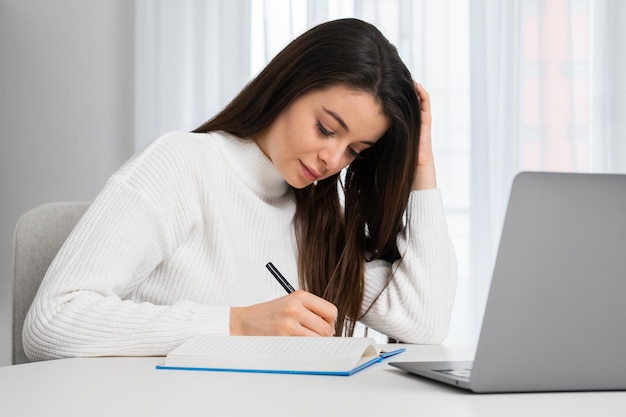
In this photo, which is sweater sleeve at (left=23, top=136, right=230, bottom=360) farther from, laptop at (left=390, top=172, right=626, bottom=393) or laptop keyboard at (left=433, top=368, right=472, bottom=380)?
laptop at (left=390, top=172, right=626, bottom=393)

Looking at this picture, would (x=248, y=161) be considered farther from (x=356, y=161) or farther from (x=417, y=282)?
(x=417, y=282)

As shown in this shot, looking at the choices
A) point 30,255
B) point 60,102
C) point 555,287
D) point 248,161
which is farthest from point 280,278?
point 60,102

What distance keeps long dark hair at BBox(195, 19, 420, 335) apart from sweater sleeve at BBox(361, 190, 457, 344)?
4 centimetres

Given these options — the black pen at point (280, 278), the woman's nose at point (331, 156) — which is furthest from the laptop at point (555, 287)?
the woman's nose at point (331, 156)

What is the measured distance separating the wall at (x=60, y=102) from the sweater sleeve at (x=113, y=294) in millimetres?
1908

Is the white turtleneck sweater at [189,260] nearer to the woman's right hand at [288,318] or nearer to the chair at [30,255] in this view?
the woman's right hand at [288,318]

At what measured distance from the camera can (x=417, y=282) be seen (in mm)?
1612

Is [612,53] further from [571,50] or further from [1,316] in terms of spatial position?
[1,316]

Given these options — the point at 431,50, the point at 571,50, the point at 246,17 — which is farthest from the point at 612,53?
the point at 246,17

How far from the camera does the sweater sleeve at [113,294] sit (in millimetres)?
1085

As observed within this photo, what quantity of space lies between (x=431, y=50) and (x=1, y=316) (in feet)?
6.75

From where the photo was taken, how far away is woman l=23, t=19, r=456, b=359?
1266mm

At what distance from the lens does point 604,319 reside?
2.22ft

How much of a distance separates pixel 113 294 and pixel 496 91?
82.1 inches
